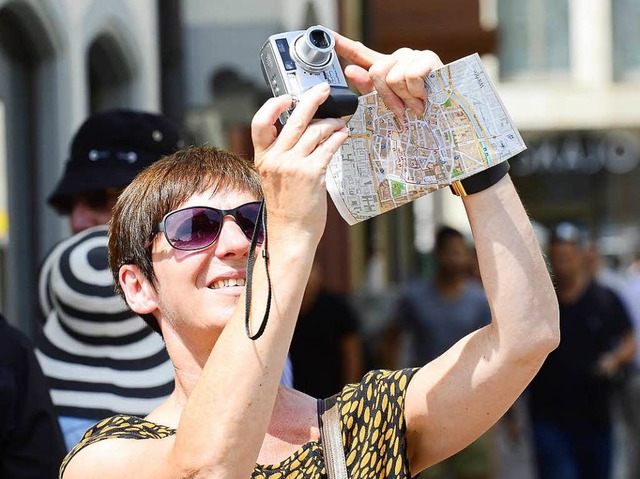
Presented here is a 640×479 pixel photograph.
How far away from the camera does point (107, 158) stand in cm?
364

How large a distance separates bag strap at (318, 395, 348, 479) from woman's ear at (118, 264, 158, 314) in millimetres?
347

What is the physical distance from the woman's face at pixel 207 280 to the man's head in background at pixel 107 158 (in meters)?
1.49

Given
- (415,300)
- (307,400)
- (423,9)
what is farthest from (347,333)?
(307,400)

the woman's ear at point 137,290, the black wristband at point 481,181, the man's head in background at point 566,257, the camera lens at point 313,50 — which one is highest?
the camera lens at point 313,50

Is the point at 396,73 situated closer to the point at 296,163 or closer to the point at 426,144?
the point at 426,144

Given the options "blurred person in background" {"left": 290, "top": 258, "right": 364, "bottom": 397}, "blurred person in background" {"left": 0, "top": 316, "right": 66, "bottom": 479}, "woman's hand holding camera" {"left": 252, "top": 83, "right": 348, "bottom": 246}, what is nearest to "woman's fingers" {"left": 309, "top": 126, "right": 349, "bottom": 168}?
"woman's hand holding camera" {"left": 252, "top": 83, "right": 348, "bottom": 246}

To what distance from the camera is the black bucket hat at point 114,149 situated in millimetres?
3596

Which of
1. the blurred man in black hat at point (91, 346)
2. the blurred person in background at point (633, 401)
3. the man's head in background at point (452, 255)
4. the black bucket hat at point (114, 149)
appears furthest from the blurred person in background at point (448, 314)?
the blurred man in black hat at point (91, 346)

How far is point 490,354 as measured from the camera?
6.89 feet

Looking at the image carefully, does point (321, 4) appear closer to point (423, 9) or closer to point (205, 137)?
point (423, 9)

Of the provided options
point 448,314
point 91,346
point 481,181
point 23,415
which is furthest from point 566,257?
point 481,181

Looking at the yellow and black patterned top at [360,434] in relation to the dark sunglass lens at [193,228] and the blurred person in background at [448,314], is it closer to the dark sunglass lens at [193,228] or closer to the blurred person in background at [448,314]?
the dark sunglass lens at [193,228]

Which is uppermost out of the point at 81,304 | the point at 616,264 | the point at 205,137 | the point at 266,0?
the point at 266,0

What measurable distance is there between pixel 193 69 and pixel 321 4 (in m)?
3.07
